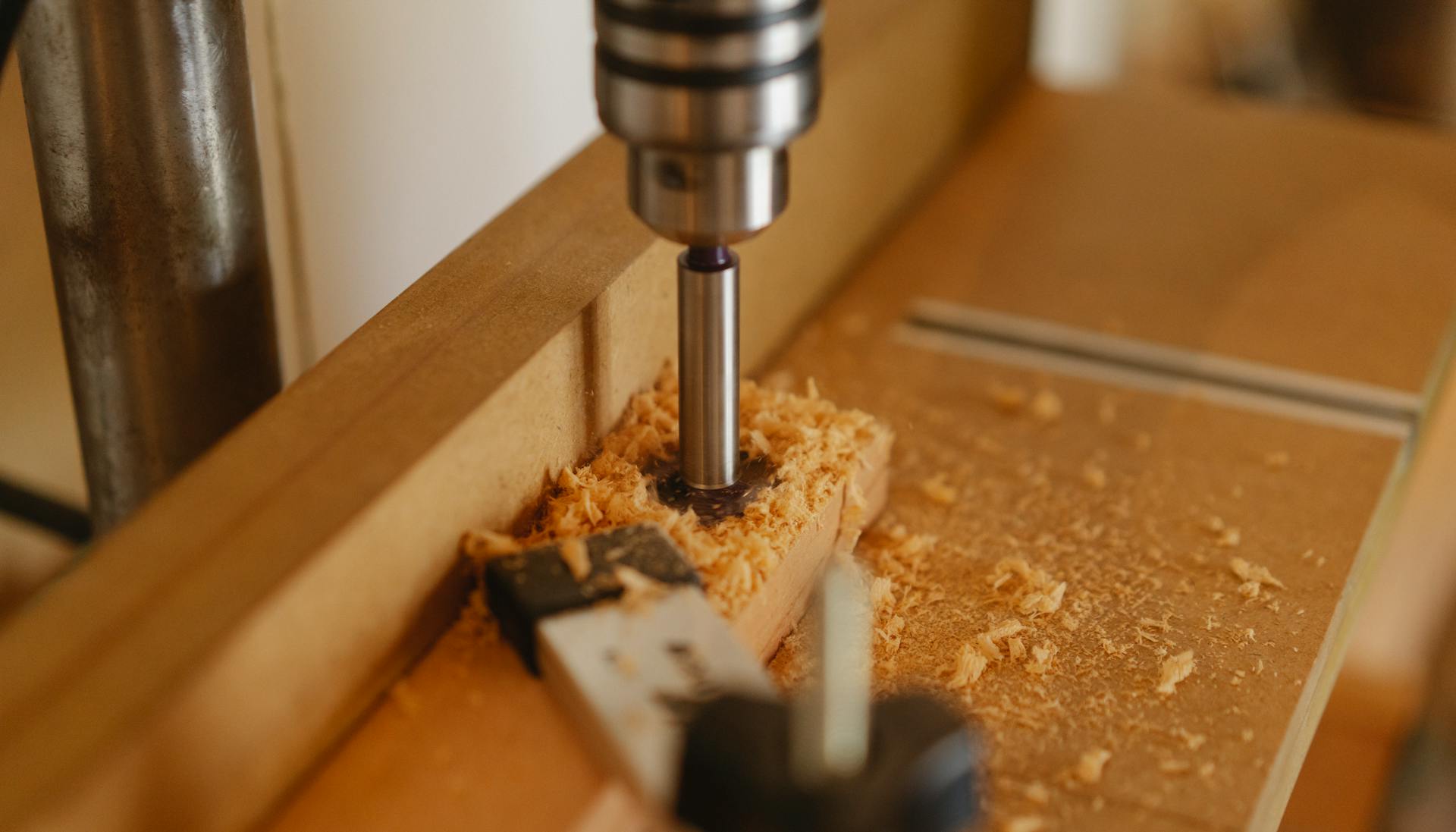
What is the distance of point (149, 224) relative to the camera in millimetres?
827

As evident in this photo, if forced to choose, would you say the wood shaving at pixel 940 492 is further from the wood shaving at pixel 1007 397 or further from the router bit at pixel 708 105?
the router bit at pixel 708 105

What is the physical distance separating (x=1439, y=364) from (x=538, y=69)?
0.86 m

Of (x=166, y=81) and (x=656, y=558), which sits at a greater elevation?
(x=166, y=81)

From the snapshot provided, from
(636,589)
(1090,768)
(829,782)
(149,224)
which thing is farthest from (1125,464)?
(149,224)

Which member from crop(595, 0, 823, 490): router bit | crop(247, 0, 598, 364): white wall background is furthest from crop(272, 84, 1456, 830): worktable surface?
crop(247, 0, 598, 364): white wall background

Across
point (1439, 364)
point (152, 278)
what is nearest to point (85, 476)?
point (152, 278)

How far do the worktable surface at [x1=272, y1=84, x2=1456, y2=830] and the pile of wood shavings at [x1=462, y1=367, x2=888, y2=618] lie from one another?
0.08 m

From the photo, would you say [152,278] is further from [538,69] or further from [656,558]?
[538,69]

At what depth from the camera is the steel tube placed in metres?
0.72

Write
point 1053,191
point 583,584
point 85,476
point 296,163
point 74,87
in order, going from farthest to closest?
point 1053,191
point 296,163
point 85,476
point 74,87
point 583,584

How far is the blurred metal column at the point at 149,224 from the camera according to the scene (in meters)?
0.78

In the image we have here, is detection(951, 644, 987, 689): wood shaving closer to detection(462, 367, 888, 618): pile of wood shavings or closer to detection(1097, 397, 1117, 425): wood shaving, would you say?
detection(462, 367, 888, 618): pile of wood shavings

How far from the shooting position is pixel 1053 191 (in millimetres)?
1351

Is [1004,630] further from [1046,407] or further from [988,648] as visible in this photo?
[1046,407]
